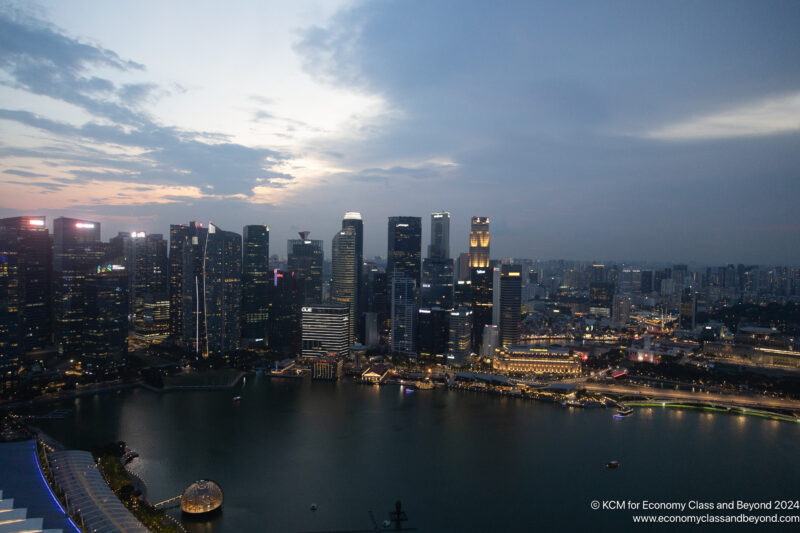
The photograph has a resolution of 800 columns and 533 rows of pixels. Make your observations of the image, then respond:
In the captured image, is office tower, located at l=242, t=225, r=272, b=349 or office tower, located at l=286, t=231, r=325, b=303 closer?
office tower, located at l=242, t=225, r=272, b=349

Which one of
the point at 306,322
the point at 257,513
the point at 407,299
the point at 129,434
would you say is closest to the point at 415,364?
the point at 407,299

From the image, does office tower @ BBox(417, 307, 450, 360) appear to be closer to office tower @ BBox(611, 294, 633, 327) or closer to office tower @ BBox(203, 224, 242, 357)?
office tower @ BBox(203, 224, 242, 357)

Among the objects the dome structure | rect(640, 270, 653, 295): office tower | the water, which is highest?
rect(640, 270, 653, 295): office tower

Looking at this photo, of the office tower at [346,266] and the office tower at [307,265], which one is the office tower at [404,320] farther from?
the office tower at [307,265]

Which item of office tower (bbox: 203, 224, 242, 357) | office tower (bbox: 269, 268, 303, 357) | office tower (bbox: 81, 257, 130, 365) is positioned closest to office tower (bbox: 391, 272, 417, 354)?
office tower (bbox: 269, 268, 303, 357)

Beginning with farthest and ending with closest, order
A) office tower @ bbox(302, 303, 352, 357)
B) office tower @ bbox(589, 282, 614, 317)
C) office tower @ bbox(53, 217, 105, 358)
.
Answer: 1. office tower @ bbox(589, 282, 614, 317)
2. office tower @ bbox(302, 303, 352, 357)
3. office tower @ bbox(53, 217, 105, 358)

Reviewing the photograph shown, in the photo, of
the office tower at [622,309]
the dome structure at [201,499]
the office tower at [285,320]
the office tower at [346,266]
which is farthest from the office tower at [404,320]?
the office tower at [622,309]

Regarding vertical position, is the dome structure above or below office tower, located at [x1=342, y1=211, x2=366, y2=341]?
below

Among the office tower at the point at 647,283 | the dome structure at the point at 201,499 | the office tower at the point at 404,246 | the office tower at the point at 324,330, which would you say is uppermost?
the office tower at the point at 404,246
